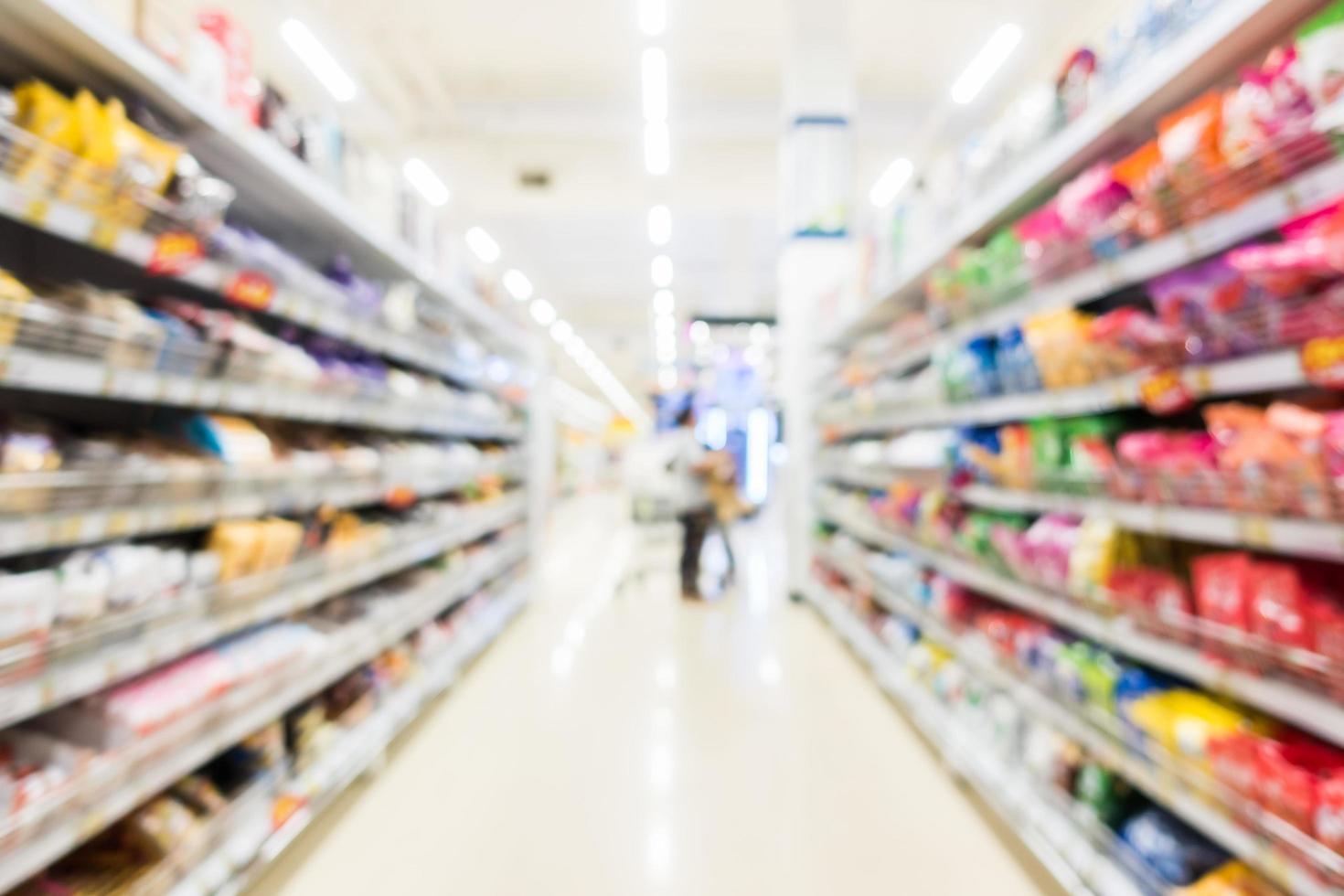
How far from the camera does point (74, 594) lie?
136 centimetres

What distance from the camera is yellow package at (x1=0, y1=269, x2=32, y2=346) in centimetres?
121

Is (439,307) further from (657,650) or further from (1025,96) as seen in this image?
(1025,96)

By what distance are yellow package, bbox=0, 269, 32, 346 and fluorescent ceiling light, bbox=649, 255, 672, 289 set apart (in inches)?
414

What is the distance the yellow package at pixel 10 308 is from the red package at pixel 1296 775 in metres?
2.20

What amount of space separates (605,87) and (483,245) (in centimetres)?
322

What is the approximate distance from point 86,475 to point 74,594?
8.6 inches

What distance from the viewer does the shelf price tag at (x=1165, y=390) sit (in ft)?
4.89

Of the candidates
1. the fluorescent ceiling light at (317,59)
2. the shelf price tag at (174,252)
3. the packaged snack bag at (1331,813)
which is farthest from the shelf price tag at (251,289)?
the fluorescent ceiling light at (317,59)

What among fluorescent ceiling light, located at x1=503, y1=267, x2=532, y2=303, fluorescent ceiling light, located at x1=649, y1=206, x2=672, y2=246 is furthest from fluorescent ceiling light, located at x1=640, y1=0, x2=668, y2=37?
fluorescent ceiling light, located at x1=503, y1=267, x2=532, y2=303

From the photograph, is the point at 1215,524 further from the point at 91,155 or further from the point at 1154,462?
the point at 91,155

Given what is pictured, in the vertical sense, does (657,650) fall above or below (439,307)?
below

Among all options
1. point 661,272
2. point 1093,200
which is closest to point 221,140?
point 1093,200

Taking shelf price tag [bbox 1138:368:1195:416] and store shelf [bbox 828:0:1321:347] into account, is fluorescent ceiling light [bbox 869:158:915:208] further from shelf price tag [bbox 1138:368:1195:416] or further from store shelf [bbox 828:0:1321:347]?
shelf price tag [bbox 1138:368:1195:416]

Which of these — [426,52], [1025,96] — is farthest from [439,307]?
[426,52]
